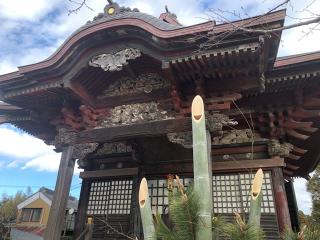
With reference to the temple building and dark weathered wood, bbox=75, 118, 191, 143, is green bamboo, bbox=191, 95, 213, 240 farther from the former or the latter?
dark weathered wood, bbox=75, 118, 191, 143

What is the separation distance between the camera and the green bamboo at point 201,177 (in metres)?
2.39

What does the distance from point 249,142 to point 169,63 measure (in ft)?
10.5

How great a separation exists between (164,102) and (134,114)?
76cm

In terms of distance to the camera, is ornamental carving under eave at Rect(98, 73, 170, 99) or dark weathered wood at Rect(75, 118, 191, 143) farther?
ornamental carving under eave at Rect(98, 73, 170, 99)

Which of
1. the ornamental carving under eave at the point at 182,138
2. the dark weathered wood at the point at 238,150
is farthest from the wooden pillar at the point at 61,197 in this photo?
the dark weathered wood at the point at 238,150

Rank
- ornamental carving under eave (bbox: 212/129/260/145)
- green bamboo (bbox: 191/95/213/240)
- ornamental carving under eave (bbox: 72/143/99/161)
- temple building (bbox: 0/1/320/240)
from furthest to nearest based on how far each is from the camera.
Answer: ornamental carving under eave (bbox: 212/129/260/145) → ornamental carving under eave (bbox: 72/143/99/161) → temple building (bbox: 0/1/320/240) → green bamboo (bbox: 191/95/213/240)

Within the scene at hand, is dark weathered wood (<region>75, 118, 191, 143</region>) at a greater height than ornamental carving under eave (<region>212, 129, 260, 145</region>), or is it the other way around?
ornamental carving under eave (<region>212, 129, 260, 145</region>)

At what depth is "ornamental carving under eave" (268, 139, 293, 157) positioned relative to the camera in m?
7.47

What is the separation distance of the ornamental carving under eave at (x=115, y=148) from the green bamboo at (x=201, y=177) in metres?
6.38

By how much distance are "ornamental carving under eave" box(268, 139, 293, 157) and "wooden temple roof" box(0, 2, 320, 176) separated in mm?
191

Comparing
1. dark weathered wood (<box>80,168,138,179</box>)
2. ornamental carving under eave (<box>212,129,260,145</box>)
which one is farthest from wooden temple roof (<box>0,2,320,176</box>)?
dark weathered wood (<box>80,168,138,179</box>)

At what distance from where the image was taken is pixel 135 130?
6.85 metres

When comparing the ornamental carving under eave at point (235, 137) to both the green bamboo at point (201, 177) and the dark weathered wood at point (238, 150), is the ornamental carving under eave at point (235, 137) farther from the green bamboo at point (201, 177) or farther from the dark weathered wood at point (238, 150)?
the green bamboo at point (201, 177)

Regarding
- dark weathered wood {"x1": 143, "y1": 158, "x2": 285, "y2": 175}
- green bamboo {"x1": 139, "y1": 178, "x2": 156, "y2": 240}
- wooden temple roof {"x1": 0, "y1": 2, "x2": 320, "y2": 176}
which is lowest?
green bamboo {"x1": 139, "y1": 178, "x2": 156, "y2": 240}
